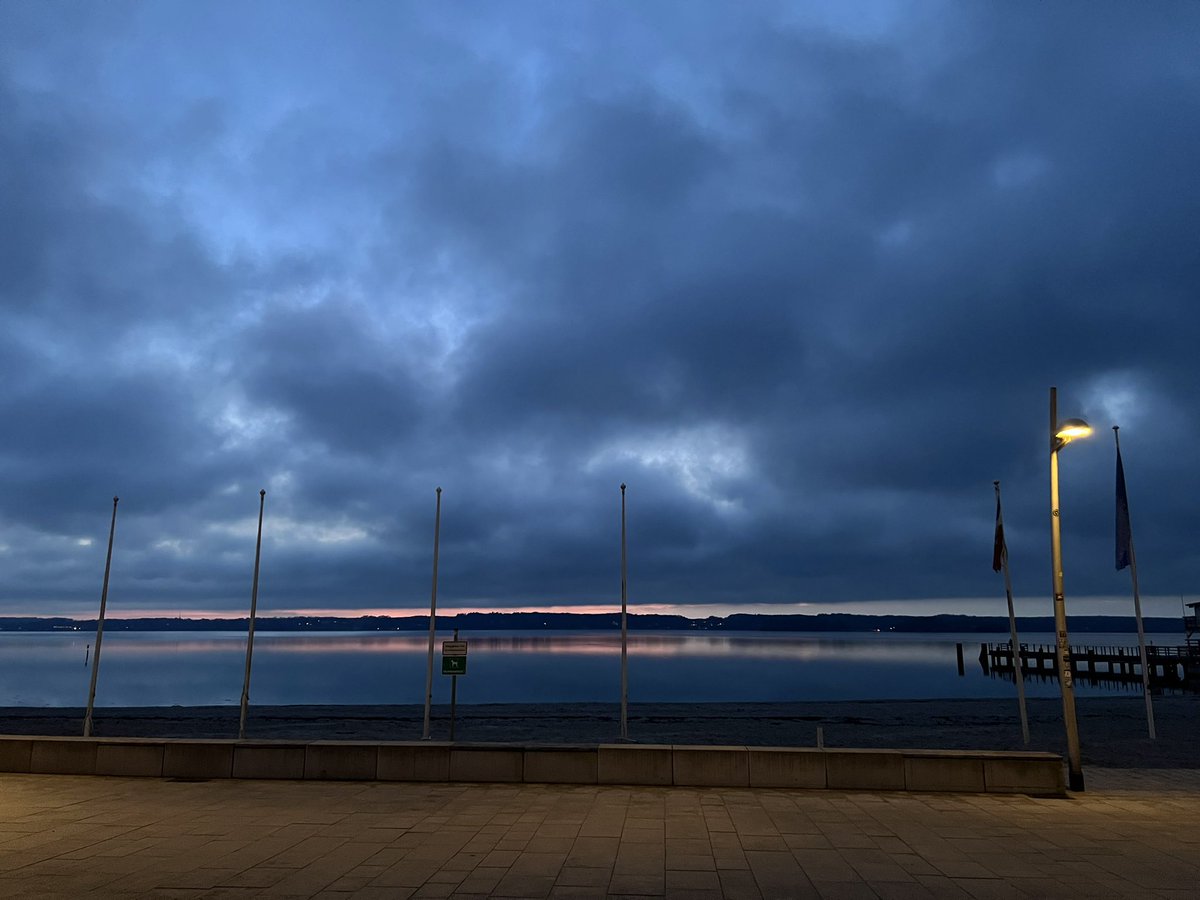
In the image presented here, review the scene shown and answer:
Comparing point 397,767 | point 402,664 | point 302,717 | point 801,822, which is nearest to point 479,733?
point 302,717

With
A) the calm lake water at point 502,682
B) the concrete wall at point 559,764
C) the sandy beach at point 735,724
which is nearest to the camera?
the concrete wall at point 559,764

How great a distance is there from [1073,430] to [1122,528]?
14.0 m

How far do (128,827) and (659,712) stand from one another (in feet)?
117

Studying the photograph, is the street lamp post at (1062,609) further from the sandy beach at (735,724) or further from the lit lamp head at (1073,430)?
the sandy beach at (735,724)

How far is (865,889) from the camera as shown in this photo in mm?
8508

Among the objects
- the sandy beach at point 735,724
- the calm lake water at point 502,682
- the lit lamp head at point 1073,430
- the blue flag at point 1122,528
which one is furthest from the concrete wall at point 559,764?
the calm lake water at point 502,682

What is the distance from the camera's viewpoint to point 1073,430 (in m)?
14.4

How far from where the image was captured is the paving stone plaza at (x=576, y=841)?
8.61m

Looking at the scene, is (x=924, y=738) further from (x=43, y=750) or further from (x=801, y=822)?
(x=43, y=750)

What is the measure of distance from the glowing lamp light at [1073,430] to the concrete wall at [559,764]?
5771 mm

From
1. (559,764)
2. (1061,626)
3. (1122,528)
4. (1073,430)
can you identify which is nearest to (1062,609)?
(1061,626)

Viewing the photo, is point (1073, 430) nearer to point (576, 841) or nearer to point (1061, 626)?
point (1061, 626)

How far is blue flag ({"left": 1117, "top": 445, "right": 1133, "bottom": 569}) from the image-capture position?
25.0m

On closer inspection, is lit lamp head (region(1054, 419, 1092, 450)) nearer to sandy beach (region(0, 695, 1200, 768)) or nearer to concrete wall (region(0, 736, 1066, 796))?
concrete wall (region(0, 736, 1066, 796))
